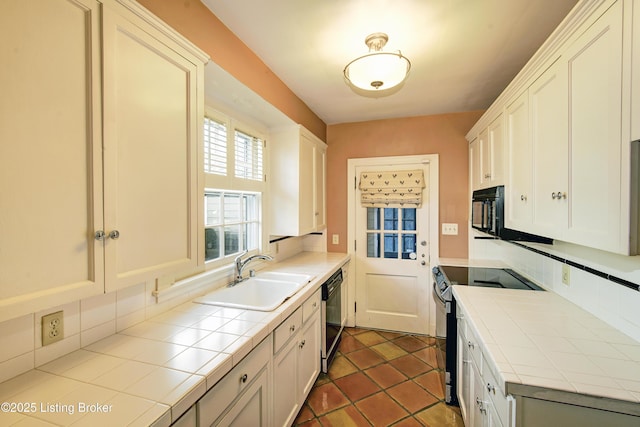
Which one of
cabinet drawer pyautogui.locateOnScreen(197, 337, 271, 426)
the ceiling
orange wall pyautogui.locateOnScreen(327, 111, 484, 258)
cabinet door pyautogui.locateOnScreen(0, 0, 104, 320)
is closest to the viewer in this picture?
cabinet door pyautogui.locateOnScreen(0, 0, 104, 320)

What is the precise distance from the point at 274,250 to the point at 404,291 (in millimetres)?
1540

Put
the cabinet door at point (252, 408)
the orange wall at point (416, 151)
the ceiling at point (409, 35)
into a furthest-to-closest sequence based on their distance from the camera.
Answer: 1. the orange wall at point (416, 151)
2. the ceiling at point (409, 35)
3. the cabinet door at point (252, 408)

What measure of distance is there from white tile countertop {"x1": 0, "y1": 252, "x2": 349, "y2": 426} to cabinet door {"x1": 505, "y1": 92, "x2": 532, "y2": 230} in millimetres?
1525

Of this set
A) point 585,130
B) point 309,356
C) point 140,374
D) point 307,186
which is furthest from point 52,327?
point 585,130

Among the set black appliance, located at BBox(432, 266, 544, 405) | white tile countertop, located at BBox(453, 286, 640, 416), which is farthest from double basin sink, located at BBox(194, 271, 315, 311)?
white tile countertop, located at BBox(453, 286, 640, 416)

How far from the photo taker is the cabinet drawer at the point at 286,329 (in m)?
1.46

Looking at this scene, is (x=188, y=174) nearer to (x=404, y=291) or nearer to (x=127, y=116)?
(x=127, y=116)

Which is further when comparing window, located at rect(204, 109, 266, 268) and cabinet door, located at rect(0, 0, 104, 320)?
window, located at rect(204, 109, 266, 268)

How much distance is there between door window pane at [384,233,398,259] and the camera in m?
3.13

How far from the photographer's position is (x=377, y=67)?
1.54m

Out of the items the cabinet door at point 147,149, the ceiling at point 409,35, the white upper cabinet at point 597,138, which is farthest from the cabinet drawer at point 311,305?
the ceiling at point 409,35

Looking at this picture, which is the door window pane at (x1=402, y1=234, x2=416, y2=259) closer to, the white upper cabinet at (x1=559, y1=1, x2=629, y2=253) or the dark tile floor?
the dark tile floor

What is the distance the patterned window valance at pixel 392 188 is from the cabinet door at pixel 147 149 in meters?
2.15

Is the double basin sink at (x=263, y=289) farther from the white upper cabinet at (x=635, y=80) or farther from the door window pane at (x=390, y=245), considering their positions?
the white upper cabinet at (x=635, y=80)
